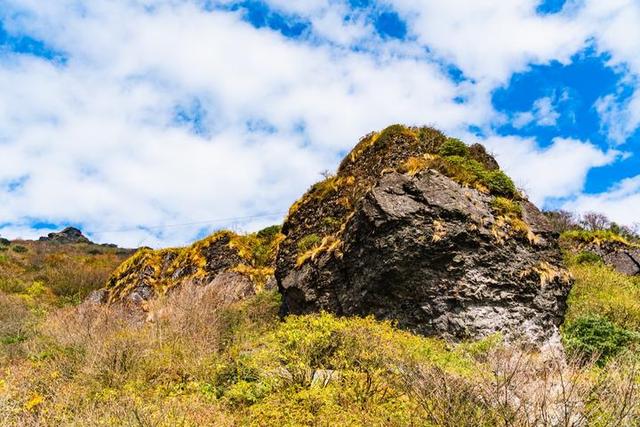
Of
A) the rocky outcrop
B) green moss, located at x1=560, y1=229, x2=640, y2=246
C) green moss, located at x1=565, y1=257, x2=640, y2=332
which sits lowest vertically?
green moss, located at x1=565, y1=257, x2=640, y2=332

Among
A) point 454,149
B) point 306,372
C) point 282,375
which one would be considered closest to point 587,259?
point 454,149

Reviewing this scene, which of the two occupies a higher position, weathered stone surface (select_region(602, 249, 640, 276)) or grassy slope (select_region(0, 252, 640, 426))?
weathered stone surface (select_region(602, 249, 640, 276))

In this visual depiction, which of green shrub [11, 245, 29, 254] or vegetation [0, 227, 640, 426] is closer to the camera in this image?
vegetation [0, 227, 640, 426]

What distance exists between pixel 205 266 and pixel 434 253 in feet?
52.2

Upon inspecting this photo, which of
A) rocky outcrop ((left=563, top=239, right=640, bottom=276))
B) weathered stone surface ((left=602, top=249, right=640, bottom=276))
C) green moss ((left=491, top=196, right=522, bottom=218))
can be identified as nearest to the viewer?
green moss ((left=491, top=196, right=522, bottom=218))

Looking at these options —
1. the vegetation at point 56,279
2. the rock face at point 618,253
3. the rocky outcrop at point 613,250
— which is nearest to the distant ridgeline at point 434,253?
the rocky outcrop at point 613,250

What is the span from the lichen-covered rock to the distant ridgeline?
22.3 ft

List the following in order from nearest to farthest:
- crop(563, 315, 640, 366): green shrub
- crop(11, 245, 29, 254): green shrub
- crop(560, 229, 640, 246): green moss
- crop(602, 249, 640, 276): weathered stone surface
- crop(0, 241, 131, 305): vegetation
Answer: crop(563, 315, 640, 366): green shrub → crop(602, 249, 640, 276): weathered stone surface → crop(560, 229, 640, 246): green moss → crop(0, 241, 131, 305): vegetation → crop(11, 245, 29, 254): green shrub

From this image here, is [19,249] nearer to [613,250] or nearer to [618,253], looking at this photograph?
[613,250]

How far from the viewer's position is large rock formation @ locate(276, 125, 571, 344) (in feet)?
40.0

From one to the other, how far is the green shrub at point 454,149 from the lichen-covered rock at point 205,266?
1018cm

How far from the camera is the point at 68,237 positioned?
287 ft

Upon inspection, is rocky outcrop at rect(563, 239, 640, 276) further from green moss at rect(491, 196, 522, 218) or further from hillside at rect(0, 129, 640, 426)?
green moss at rect(491, 196, 522, 218)

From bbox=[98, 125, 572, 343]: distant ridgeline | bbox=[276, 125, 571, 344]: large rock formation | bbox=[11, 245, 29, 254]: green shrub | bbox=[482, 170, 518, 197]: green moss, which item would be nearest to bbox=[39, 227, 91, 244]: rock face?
bbox=[11, 245, 29, 254]: green shrub
